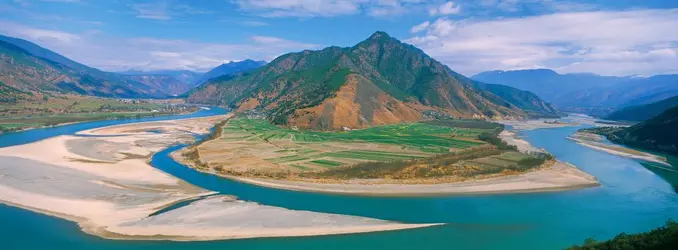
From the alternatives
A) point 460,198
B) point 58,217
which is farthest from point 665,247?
point 58,217

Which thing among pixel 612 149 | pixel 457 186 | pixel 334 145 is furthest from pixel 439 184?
pixel 612 149

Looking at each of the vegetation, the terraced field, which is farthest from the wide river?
the terraced field

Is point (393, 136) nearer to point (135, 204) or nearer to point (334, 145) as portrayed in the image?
point (334, 145)

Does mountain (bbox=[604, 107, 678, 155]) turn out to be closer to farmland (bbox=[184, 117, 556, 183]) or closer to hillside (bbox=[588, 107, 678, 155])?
hillside (bbox=[588, 107, 678, 155])

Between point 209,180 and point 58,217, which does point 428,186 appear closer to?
point 209,180

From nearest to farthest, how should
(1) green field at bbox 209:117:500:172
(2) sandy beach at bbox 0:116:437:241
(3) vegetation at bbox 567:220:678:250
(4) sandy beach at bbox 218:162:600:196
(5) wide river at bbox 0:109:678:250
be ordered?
1. (3) vegetation at bbox 567:220:678:250
2. (5) wide river at bbox 0:109:678:250
3. (2) sandy beach at bbox 0:116:437:241
4. (4) sandy beach at bbox 218:162:600:196
5. (1) green field at bbox 209:117:500:172

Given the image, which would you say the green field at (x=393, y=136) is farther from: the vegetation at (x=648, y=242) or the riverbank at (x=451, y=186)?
the vegetation at (x=648, y=242)

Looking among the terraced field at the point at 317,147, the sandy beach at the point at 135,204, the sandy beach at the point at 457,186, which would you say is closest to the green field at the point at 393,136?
the terraced field at the point at 317,147
